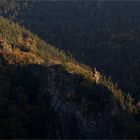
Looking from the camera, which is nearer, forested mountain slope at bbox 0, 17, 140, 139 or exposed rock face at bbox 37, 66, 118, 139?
forested mountain slope at bbox 0, 17, 140, 139

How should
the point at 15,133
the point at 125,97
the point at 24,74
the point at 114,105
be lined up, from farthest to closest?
the point at 24,74 < the point at 125,97 < the point at 114,105 < the point at 15,133

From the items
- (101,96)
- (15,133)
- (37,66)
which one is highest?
(37,66)

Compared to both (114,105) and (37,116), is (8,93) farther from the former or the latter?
(114,105)

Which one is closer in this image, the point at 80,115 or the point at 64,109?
the point at 80,115

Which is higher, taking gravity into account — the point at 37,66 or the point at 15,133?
the point at 37,66

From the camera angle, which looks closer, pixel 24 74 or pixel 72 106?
pixel 72 106

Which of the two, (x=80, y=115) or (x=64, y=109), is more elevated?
(x=64, y=109)

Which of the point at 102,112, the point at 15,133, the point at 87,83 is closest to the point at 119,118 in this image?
the point at 102,112

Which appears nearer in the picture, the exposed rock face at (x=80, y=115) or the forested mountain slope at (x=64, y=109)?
the forested mountain slope at (x=64, y=109)

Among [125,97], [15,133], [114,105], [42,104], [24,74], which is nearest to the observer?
[15,133]
